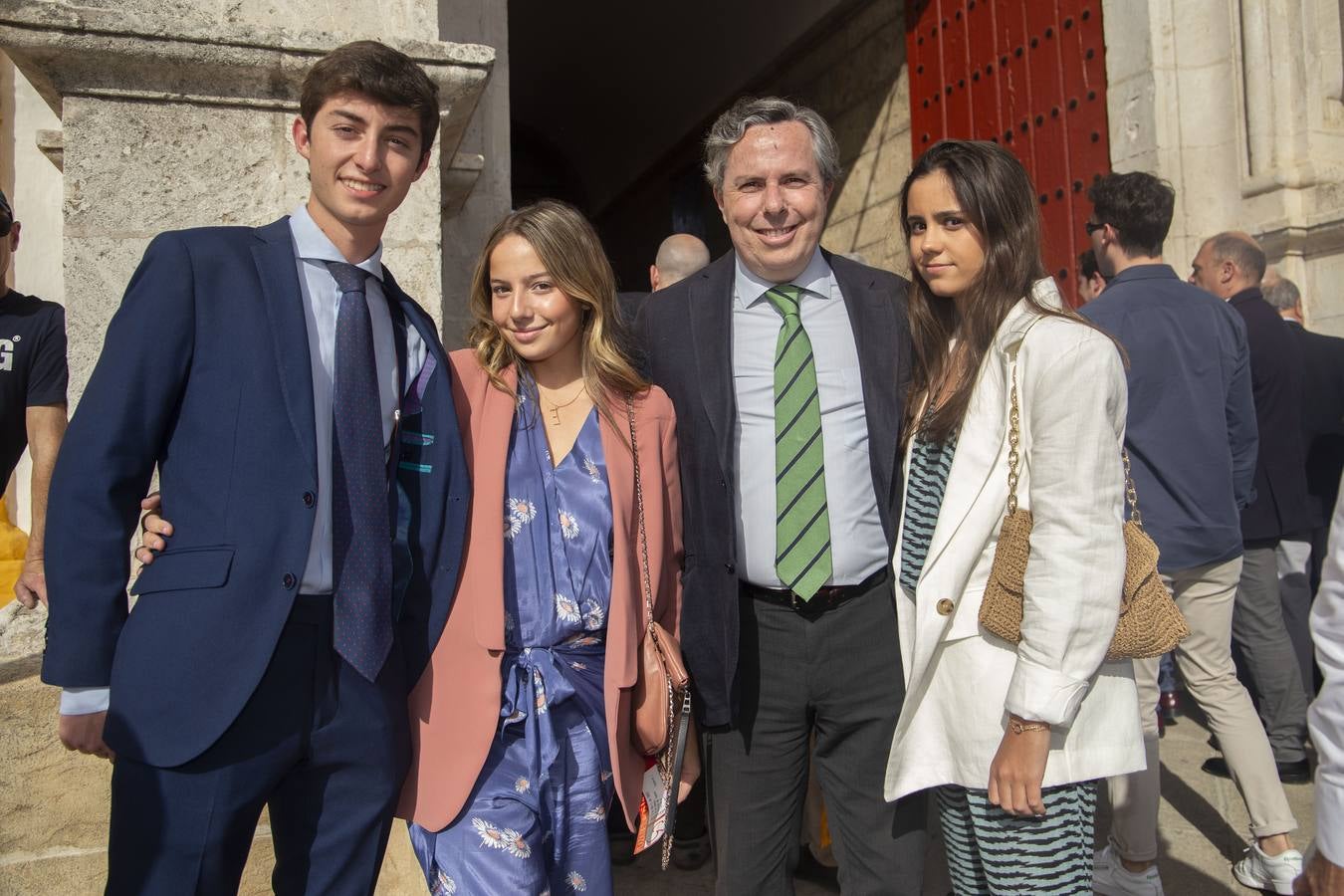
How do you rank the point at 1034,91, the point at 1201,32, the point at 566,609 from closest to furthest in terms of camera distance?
the point at 566,609
the point at 1201,32
the point at 1034,91

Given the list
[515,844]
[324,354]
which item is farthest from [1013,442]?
[324,354]

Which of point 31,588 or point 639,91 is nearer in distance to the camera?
point 31,588

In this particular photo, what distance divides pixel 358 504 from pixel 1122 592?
1443 mm

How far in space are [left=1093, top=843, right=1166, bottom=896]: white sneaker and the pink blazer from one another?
1808 mm

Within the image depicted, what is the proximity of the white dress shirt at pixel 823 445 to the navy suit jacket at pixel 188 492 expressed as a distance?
101 centimetres

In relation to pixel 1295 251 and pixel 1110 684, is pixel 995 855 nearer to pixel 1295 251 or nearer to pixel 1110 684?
pixel 1110 684

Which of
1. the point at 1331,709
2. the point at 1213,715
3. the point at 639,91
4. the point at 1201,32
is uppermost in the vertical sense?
the point at 639,91

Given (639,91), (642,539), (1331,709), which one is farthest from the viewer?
(639,91)

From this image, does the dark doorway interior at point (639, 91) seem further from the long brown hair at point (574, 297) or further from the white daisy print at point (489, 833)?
the white daisy print at point (489, 833)

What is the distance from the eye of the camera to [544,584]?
200 centimetres

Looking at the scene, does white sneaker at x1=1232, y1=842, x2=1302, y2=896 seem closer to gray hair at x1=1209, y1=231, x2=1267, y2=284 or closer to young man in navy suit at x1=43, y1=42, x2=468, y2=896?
gray hair at x1=1209, y1=231, x2=1267, y2=284

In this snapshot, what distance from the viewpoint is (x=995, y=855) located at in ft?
6.39

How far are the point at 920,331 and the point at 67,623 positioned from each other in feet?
5.89

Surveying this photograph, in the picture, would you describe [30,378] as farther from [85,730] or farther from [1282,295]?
[1282,295]
